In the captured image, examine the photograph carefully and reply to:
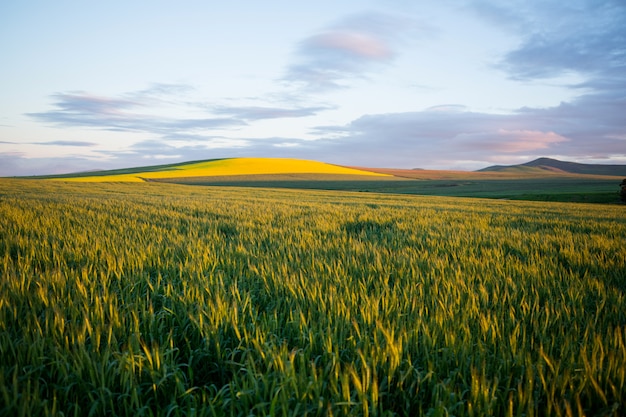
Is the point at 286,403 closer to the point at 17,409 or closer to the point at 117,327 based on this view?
the point at 17,409

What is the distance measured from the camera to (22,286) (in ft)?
9.67

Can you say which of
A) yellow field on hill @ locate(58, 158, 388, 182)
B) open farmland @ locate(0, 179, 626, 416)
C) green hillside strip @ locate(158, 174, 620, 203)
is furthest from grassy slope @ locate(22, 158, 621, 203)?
open farmland @ locate(0, 179, 626, 416)

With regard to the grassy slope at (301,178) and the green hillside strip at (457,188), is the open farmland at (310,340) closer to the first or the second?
the green hillside strip at (457,188)

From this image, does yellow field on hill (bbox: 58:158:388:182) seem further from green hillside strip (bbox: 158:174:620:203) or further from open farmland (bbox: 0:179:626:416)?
open farmland (bbox: 0:179:626:416)

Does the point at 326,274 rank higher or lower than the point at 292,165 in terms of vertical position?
lower

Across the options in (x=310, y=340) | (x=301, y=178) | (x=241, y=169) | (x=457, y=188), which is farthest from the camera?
(x=241, y=169)

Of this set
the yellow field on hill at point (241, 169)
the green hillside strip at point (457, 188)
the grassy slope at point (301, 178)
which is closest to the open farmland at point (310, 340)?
the green hillside strip at point (457, 188)

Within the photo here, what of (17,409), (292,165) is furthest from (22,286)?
(292,165)

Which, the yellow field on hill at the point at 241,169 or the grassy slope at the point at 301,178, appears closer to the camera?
the grassy slope at the point at 301,178

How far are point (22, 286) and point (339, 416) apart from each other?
3.04 meters

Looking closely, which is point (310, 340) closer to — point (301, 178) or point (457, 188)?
point (457, 188)

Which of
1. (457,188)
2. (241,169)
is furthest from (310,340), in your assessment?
(241,169)

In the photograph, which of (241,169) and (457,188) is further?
(241,169)

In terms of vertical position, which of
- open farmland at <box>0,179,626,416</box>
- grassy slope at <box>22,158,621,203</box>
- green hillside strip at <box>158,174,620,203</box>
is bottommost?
open farmland at <box>0,179,626,416</box>
